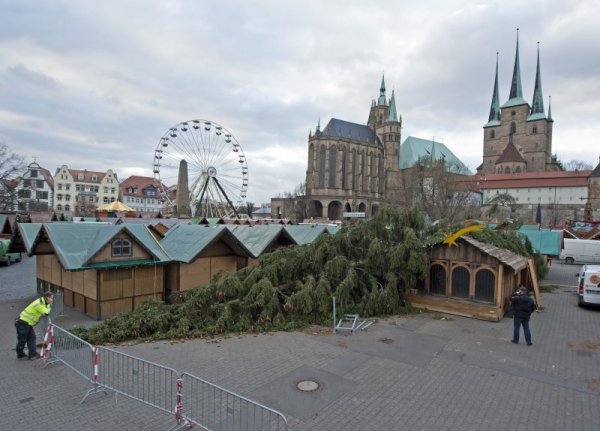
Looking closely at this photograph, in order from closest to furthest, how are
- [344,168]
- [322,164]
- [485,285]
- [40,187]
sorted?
[485,285] → [40,187] → [322,164] → [344,168]

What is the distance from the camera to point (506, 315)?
45.4ft

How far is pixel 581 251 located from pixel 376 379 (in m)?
36.8

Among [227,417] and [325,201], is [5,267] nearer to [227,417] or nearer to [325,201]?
[227,417]

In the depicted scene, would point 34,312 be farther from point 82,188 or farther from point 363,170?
point 363,170

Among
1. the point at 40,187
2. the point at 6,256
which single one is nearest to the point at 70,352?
the point at 6,256

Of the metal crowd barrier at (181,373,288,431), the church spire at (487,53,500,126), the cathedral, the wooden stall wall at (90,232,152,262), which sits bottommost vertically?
the metal crowd barrier at (181,373,288,431)

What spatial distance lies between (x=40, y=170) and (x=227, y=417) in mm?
93626

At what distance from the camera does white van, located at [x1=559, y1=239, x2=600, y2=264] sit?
113 feet

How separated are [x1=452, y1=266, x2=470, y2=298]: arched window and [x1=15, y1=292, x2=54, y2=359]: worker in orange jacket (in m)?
13.3

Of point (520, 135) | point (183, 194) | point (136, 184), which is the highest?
point (520, 135)

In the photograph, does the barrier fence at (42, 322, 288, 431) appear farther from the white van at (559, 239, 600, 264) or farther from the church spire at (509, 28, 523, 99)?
the church spire at (509, 28, 523, 99)

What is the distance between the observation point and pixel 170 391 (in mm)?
7176

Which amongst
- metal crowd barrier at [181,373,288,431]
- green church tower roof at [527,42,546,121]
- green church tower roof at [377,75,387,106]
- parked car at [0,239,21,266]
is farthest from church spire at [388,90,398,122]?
metal crowd barrier at [181,373,288,431]

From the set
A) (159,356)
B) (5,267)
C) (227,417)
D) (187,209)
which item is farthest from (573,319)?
(187,209)
